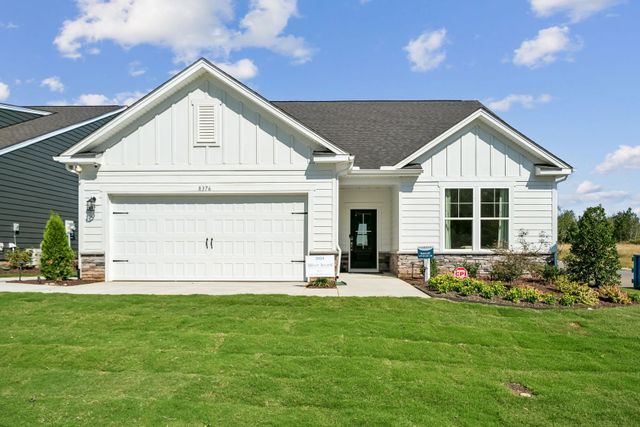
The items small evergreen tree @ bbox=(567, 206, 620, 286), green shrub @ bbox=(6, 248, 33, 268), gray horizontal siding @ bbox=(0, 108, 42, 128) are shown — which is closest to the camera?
small evergreen tree @ bbox=(567, 206, 620, 286)

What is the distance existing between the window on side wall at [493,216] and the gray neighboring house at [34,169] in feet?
60.4

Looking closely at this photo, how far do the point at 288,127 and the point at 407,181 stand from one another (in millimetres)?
4215

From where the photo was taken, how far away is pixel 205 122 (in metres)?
12.2

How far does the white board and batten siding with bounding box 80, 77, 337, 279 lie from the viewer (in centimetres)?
1215

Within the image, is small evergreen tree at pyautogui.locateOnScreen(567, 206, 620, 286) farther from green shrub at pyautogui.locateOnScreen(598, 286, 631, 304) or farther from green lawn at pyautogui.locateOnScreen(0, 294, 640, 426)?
green lawn at pyautogui.locateOnScreen(0, 294, 640, 426)

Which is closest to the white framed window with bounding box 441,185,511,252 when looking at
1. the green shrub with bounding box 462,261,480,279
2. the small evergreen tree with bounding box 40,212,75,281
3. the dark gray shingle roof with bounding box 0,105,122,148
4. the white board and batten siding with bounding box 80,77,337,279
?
the green shrub with bounding box 462,261,480,279

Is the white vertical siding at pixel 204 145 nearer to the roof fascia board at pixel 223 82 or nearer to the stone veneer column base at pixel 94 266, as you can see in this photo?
the roof fascia board at pixel 223 82

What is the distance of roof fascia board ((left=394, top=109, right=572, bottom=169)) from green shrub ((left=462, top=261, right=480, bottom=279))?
358cm

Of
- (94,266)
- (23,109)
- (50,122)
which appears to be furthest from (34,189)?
(94,266)

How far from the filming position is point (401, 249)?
13.9 m

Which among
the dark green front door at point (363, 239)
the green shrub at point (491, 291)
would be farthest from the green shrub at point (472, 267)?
the green shrub at point (491, 291)

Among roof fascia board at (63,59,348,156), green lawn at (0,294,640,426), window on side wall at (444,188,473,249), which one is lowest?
green lawn at (0,294,640,426)

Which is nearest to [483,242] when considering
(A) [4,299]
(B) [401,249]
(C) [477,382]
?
(B) [401,249]

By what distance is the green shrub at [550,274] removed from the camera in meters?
12.5
